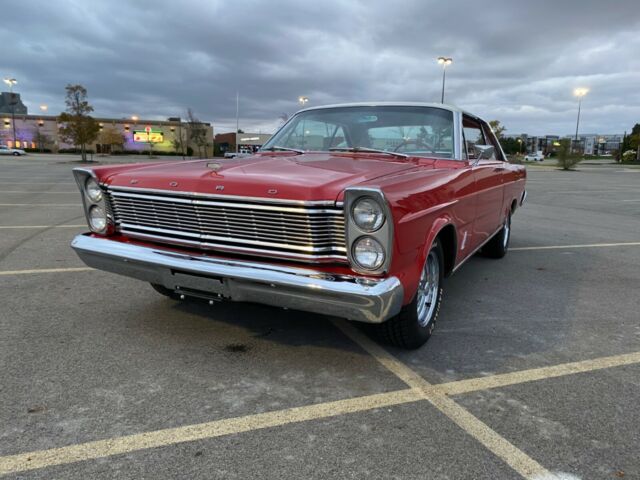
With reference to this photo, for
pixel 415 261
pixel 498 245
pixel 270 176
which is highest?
pixel 270 176

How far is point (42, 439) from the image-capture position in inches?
88.4

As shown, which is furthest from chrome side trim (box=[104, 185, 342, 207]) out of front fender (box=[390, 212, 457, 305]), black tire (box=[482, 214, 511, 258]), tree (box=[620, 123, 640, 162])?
tree (box=[620, 123, 640, 162])

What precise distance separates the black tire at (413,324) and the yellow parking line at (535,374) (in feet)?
1.33

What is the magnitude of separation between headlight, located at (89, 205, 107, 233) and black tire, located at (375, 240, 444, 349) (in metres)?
2.03

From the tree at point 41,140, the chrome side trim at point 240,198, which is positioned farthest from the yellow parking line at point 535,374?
the tree at point 41,140

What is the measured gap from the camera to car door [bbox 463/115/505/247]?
4.25 metres

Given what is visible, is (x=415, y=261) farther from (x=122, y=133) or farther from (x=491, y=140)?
(x=122, y=133)

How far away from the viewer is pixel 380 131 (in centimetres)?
420

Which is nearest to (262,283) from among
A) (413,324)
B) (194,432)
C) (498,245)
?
(194,432)

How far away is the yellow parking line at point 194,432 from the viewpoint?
2.11 metres

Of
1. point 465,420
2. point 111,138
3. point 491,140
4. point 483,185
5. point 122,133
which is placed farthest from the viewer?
point 122,133

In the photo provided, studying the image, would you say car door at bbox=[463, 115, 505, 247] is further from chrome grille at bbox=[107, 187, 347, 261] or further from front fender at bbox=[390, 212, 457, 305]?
chrome grille at bbox=[107, 187, 347, 261]

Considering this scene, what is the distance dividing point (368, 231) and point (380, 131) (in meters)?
1.83

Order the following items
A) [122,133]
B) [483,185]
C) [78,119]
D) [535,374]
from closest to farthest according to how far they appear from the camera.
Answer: [535,374]
[483,185]
[78,119]
[122,133]
